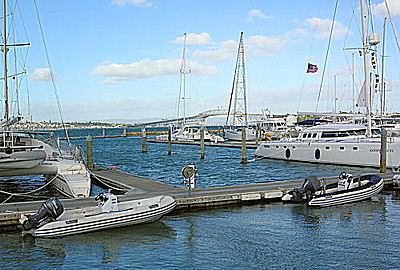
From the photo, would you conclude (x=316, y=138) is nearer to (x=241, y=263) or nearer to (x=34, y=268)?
(x=241, y=263)

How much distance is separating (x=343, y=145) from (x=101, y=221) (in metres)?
22.1

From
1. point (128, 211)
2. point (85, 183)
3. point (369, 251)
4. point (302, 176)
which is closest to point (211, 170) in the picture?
point (302, 176)

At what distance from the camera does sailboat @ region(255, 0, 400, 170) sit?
2909cm

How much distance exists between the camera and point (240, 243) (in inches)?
509

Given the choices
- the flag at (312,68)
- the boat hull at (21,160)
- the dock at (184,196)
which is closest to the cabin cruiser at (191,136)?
the flag at (312,68)

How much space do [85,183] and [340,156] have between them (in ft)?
64.0

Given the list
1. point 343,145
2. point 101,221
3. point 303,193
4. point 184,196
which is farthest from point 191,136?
point 101,221

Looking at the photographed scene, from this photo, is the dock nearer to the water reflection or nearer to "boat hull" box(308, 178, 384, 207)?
the water reflection

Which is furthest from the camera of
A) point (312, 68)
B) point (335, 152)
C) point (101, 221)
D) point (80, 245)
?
point (312, 68)

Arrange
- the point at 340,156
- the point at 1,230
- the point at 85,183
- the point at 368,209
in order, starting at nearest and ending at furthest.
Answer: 1. the point at 1,230
2. the point at 368,209
3. the point at 85,183
4. the point at 340,156

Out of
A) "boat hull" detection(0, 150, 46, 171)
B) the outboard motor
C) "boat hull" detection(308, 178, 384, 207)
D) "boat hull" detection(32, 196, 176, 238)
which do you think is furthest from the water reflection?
"boat hull" detection(308, 178, 384, 207)

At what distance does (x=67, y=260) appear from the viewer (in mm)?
11688

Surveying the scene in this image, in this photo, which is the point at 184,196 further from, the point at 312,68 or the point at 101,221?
the point at 312,68

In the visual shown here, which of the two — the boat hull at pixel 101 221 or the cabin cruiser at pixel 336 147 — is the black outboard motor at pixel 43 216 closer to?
the boat hull at pixel 101 221
